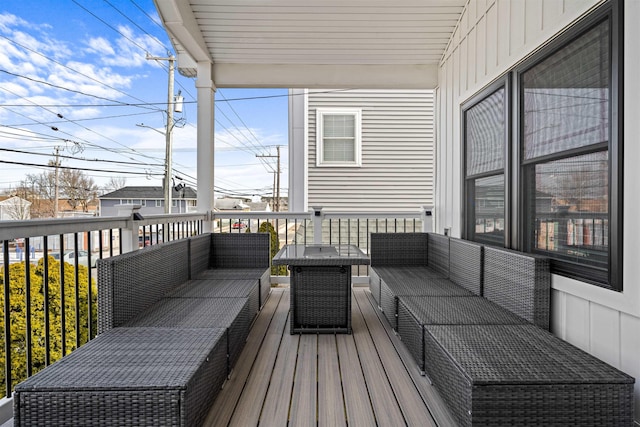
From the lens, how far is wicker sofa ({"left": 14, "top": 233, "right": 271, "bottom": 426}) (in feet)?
4.79

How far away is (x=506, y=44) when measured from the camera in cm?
296

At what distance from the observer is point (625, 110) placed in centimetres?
178

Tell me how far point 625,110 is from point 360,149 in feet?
17.3

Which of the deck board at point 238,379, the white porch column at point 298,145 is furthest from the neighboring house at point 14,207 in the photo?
the deck board at point 238,379

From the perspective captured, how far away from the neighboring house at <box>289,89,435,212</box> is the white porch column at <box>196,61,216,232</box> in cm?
235

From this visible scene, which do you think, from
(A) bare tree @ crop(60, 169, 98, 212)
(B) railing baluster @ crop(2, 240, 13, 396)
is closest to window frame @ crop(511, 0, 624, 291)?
(B) railing baluster @ crop(2, 240, 13, 396)

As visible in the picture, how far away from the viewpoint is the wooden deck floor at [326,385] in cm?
186

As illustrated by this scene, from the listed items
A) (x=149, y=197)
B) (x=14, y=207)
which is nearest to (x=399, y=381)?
(x=14, y=207)

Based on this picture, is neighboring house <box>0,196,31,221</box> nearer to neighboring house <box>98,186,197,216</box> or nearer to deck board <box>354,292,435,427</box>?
neighboring house <box>98,186,197,216</box>

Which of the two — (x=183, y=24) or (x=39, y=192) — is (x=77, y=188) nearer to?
(x=39, y=192)

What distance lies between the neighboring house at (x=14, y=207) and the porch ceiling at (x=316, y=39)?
8.04m

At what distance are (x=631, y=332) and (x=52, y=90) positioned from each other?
18247mm

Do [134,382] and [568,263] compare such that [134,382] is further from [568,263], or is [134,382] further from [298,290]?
[568,263]

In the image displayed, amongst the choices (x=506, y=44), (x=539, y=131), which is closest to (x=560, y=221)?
(x=539, y=131)
